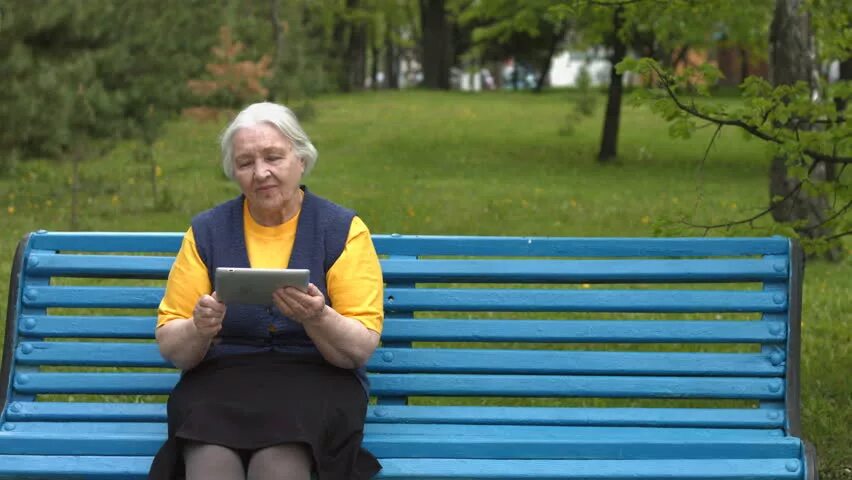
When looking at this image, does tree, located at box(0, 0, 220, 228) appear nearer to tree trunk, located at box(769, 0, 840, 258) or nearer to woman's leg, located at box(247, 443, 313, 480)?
tree trunk, located at box(769, 0, 840, 258)

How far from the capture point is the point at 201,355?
4086mm

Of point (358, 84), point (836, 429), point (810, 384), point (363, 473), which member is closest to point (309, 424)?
point (363, 473)

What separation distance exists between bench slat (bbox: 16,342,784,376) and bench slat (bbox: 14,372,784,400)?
2 cm

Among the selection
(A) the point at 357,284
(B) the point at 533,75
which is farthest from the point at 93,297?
(B) the point at 533,75

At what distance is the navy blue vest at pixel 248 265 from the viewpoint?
4.16m

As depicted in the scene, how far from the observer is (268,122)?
4156mm

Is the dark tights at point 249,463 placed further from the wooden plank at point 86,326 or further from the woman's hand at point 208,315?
the wooden plank at point 86,326

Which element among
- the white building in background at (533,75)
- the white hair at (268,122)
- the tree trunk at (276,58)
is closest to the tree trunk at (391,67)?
the white building in background at (533,75)

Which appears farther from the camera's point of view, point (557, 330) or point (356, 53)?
point (356, 53)

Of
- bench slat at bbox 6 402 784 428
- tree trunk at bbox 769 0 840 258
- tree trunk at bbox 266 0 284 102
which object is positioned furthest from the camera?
tree trunk at bbox 266 0 284 102

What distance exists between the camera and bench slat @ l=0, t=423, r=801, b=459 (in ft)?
13.8

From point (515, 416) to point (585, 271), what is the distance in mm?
498

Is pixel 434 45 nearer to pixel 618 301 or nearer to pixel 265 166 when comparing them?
pixel 618 301

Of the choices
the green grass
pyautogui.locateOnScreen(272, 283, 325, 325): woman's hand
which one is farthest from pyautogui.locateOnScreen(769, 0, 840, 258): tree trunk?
pyautogui.locateOnScreen(272, 283, 325, 325): woman's hand
